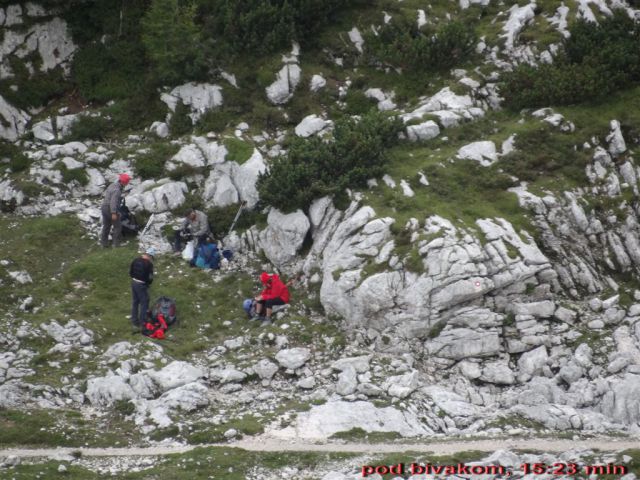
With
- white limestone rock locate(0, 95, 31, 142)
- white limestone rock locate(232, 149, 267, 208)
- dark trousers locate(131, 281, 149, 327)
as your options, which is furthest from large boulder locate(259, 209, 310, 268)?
white limestone rock locate(0, 95, 31, 142)

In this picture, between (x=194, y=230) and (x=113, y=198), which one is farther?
(x=194, y=230)

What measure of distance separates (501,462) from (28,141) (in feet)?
79.7

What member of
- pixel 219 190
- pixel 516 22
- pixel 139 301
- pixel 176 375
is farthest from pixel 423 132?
pixel 176 375

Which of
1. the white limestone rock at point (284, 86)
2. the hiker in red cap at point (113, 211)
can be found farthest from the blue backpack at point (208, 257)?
the white limestone rock at point (284, 86)

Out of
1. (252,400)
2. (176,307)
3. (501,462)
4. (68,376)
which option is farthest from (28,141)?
(501,462)

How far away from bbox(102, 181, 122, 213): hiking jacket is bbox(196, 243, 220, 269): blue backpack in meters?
3.58

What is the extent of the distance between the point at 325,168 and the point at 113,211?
26.7 ft

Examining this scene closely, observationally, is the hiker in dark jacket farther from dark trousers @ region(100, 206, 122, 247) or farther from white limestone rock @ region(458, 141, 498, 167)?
white limestone rock @ region(458, 141, 498, 167)

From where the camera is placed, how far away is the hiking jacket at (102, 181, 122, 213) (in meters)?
26.4

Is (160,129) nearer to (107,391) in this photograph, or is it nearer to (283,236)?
(283,236)

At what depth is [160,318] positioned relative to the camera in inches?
938

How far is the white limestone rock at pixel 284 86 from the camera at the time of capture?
30844 millimetres

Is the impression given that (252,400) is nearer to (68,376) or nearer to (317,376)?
(317,376)

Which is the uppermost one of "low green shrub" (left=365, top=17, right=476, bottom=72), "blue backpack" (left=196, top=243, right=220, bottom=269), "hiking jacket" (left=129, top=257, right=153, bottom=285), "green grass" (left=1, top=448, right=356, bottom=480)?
"low green shrub" (left=365, top=17, right=476, bottom=72)
